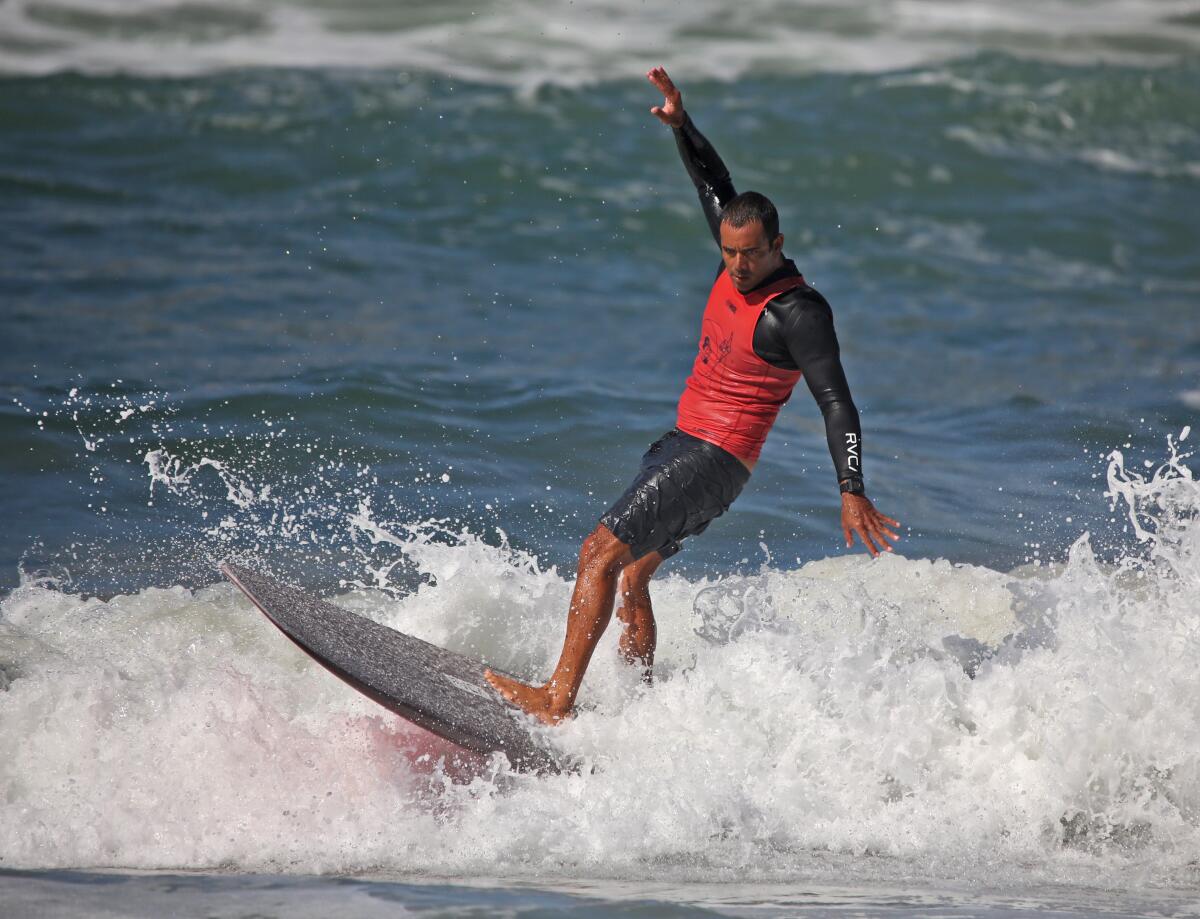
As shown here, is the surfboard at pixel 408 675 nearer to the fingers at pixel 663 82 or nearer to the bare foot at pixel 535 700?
the bare foot at pixel 535 700

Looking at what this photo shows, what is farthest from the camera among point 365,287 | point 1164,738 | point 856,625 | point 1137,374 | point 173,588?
point 365,287

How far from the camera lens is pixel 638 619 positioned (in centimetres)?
527

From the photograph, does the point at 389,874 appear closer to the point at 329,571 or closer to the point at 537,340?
the point at 329,571

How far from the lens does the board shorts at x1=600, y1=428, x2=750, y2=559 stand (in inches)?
192

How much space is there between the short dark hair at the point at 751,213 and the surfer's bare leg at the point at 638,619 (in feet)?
4.20

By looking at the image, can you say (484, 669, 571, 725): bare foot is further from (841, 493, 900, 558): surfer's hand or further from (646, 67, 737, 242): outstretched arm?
(646, 67, 737, 242): outstretched arm

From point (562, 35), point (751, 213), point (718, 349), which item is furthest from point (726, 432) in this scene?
point (562, 35)

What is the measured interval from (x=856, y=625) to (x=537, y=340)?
6.25 meters

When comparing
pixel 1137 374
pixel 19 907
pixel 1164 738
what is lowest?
pixel 19 907

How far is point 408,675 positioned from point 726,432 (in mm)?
1448

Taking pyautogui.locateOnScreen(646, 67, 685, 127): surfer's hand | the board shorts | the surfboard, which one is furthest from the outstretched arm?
the surfboard

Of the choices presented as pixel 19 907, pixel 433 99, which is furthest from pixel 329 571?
pixel 433 99

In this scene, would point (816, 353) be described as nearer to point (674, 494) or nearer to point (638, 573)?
point (674, 494)

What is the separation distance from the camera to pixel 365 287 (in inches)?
493
